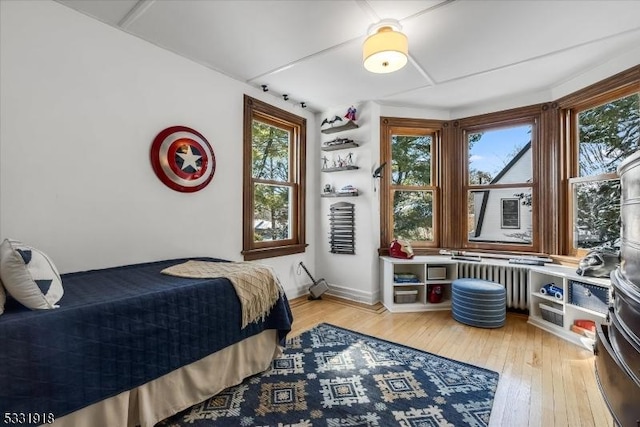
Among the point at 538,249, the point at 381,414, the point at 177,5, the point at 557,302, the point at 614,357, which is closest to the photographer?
the point at 614,357

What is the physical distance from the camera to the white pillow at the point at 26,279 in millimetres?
1267

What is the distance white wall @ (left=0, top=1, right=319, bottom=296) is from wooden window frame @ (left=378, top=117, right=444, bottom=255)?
6.64 ft

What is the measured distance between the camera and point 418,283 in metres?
3.35

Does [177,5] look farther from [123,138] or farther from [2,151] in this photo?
[2,151]

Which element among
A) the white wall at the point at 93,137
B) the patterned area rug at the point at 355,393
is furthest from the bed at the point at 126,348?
the white wall at the point at 93,137

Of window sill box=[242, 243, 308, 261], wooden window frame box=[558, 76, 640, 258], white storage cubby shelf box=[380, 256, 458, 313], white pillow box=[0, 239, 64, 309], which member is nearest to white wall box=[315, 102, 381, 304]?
white storage cubby shelf box=[380, 256, 458, 313]

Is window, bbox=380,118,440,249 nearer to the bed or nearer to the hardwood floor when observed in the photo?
the hardwood floor

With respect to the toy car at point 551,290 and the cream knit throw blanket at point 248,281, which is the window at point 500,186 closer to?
the toy car at point 551,290

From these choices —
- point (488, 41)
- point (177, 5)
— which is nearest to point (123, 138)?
point (177, 5)

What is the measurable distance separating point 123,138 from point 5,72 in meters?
0.68

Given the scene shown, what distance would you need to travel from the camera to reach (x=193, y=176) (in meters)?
2.65

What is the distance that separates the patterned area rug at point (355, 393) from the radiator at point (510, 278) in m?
1.53

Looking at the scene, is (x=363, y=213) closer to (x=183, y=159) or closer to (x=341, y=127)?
(x=341, y=127)

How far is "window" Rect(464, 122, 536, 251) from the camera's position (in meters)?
3.41
